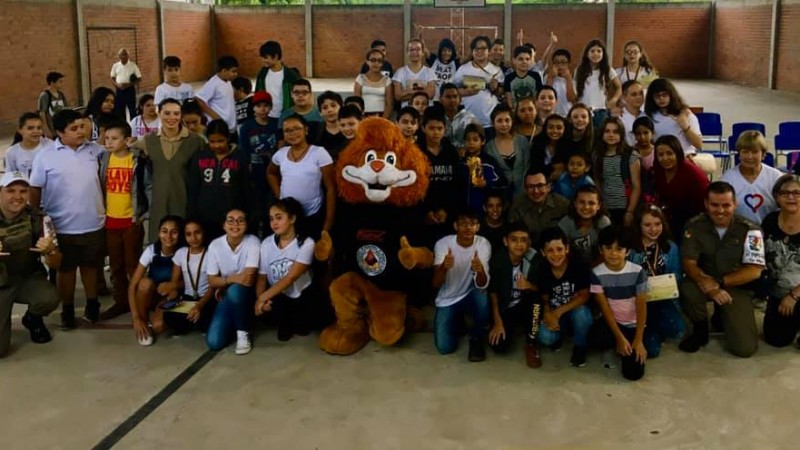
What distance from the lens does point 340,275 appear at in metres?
4.84

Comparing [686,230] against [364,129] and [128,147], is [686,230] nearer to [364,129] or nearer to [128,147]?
[364,129]

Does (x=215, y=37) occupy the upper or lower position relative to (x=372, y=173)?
upper

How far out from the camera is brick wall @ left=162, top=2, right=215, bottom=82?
72.8 ft

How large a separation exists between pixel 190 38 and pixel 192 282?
20.3 metres

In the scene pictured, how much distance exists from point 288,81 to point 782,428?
459cm

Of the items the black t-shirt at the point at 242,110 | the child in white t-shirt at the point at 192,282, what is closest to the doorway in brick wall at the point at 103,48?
the black t-shirt at the point at 242,110

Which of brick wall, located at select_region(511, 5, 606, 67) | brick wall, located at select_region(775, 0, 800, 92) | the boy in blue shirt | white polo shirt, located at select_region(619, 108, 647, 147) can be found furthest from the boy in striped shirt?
brick wall, located at select_region(511, 5, 606, 67)

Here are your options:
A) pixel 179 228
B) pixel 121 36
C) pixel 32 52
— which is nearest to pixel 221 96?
pixel 179 228

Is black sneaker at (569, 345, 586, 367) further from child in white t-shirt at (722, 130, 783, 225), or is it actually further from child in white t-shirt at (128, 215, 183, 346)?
child in white t-shirt at (128, 215, 183, 346)

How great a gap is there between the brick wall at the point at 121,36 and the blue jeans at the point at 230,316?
14349 mm

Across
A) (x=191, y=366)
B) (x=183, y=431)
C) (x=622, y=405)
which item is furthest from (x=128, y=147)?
(x=622, y=405)

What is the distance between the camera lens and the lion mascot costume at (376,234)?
14.8 ft

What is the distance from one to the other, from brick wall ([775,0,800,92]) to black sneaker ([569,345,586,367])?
17045mm

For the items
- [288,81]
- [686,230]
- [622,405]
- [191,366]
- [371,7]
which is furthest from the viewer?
[371,7]
